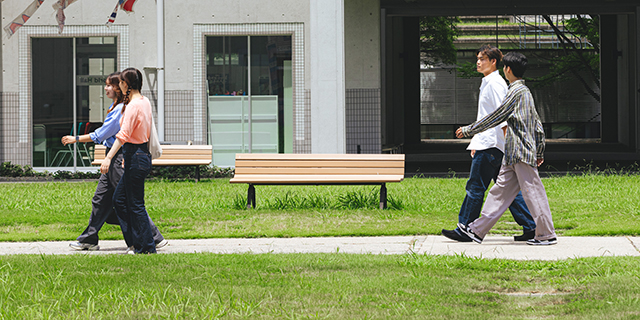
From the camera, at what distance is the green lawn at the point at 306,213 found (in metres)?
7.83

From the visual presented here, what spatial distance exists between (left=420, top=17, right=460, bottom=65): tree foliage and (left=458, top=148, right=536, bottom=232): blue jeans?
31301 mm

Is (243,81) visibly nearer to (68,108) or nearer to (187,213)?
(68,108)

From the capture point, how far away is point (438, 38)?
127 ft

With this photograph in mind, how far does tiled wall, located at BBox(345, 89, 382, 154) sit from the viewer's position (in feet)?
61.1

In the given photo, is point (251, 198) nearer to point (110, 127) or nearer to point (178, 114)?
point (110, 127)

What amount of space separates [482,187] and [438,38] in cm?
3286

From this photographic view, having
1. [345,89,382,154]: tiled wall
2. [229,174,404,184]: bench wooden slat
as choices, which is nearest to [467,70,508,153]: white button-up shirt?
[229,174,404,184]: bench wooden slat

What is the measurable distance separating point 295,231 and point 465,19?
4897 centimetres

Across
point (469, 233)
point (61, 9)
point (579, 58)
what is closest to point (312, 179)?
point (469, 233)

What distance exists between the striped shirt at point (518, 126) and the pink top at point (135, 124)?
296 centimetres

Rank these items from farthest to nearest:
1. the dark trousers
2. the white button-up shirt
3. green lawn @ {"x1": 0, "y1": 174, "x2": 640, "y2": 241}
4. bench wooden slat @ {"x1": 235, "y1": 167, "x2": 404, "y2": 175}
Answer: bench wooden slat @ {"x1": 235, "y1": 167, "x2": 404, "y2": 175} < green lawn @ {"x1": 0, "y1": 174, "x2": 640, "y2": 241} < the white button-up shirt < the dark trousers

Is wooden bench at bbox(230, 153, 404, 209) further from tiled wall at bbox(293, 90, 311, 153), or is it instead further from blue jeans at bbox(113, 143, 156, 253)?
tiled wall at bbox(293, 90, 311, 153)

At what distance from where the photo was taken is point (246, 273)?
518cm

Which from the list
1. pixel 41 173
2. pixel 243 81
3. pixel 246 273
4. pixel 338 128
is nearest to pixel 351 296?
pixel 246 273
